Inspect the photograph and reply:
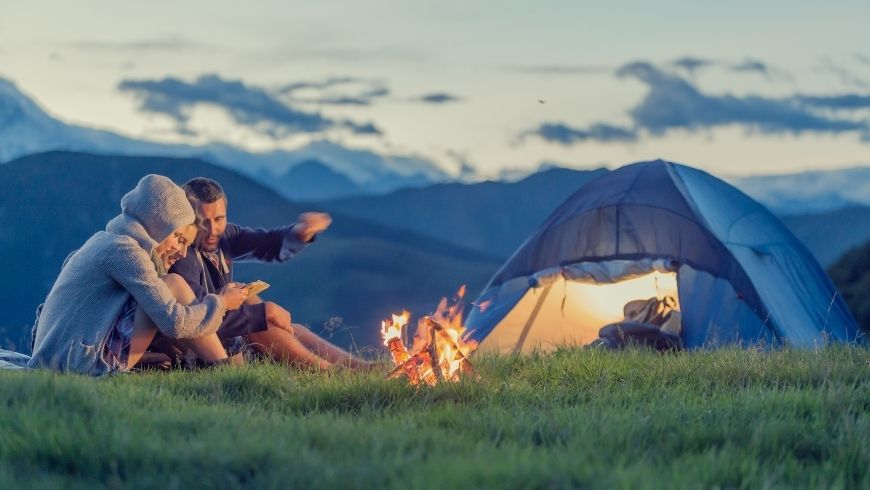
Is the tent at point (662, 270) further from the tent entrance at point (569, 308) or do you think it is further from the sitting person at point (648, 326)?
the sitting person at point (648, 326)

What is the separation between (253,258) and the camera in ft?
28.2

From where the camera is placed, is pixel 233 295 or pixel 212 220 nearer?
pixel 233 295

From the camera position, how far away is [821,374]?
21.5ft

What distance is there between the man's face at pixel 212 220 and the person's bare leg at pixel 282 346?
808 mm

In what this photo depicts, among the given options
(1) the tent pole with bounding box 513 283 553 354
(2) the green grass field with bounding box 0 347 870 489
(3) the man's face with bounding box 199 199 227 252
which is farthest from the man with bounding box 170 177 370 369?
(1) the tent pole with bounding box 513 283 553 354

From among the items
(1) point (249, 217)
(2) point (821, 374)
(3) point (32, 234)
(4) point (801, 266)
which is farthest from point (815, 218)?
(2) point (821, 374)

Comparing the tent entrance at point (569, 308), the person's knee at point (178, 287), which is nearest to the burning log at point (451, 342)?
the person's knee at point (178, 287)

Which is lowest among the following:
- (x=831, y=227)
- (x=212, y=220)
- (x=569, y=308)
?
(x=831, y=227)

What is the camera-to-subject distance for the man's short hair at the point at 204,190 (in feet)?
24.8

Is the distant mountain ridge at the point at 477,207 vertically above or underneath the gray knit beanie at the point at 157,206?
underneath

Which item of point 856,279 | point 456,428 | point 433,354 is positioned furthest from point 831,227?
point 456,428

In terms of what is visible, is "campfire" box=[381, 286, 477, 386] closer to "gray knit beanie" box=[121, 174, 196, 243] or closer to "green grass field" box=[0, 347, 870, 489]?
"green grass field" box=[0, 347, 870, 489]

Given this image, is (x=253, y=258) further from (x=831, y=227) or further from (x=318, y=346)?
(x=831, y=227)

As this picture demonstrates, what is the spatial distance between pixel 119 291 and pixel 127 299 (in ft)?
0.22
